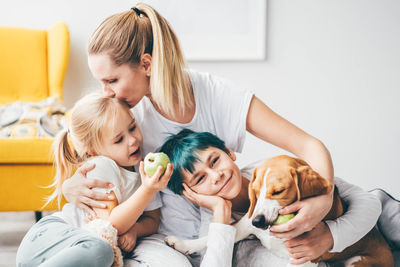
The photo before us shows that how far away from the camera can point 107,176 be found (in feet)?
3.59

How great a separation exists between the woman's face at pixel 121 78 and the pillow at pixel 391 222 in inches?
30.6

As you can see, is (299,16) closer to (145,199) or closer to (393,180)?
(393,180)

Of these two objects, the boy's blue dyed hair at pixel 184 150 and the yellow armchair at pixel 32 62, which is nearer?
the boy's blue dyed hair at pixel 184 150

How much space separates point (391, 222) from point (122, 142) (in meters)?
0.78

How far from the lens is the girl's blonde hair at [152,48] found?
3.66 feet

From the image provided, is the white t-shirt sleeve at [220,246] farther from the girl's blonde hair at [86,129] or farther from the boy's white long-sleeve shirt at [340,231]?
the girl's blonde hair at [86,129]

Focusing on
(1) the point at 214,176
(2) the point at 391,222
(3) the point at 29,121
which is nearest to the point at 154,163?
(1) the point at 214,176

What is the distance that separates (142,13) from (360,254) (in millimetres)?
888

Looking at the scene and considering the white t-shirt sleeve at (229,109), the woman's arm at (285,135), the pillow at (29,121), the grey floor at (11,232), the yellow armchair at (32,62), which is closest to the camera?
the woman's arm at (285,135)

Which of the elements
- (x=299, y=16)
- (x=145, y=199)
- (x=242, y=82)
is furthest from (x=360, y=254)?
(x=299, y=16)

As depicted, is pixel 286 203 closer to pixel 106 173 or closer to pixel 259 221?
pixel 259 221

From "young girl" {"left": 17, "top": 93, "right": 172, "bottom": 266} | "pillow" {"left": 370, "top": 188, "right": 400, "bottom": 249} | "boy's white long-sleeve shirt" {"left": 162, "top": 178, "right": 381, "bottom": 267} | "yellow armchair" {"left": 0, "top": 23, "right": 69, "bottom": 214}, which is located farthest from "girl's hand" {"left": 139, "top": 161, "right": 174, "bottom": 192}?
"yellow armchair" {"left": 0, "top": 23, "right": 69, "bottom": 214}

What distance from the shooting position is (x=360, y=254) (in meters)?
0.94

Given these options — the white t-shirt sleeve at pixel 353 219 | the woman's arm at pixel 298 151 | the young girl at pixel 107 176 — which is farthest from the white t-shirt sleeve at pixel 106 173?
the white t-shirt sleeve at pixel 353 219
